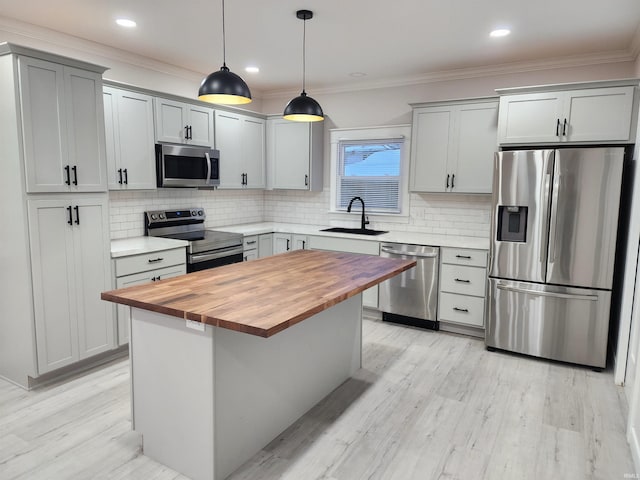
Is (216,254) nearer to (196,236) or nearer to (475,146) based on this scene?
(196,236)

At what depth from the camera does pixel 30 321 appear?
2.93 meters

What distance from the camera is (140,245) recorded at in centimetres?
376

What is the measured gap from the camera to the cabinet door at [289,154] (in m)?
5.25

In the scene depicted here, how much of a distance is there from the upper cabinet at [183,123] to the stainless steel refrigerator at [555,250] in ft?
9.62

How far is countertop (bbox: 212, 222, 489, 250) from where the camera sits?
13.9 feet

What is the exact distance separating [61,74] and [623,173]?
421cm

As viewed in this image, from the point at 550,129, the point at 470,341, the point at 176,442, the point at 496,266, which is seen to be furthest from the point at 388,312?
the point at 176,442

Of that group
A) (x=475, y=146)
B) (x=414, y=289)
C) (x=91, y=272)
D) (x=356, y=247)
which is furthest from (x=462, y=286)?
(x=91, y=272)

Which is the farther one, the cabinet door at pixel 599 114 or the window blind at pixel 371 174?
the window blind at pixel 371 174

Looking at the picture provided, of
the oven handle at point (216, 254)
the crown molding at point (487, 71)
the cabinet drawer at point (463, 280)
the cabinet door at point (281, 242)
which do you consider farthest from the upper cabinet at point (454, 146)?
the oven handle at point (216, 254)

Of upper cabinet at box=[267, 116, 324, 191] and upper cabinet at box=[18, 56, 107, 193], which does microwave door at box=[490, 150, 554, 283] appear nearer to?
upper cabinet at box=[267, 116, 324, 191]

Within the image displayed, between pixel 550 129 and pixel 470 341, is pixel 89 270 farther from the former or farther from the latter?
pixel 550 129

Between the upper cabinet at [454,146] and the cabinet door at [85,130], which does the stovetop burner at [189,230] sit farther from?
the upper cabinet at [454,146]

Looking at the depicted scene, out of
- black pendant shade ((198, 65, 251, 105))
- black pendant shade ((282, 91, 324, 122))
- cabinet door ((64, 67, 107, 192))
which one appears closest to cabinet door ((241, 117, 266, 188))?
cabinet door ((64, 67, 107, 192))
